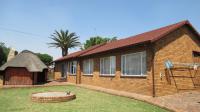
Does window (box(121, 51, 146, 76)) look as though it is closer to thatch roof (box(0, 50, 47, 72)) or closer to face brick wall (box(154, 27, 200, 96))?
face brick wall (box(154, 27, 200, 96))

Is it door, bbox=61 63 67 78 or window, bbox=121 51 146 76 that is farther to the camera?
door, bbox=61 63 67 78

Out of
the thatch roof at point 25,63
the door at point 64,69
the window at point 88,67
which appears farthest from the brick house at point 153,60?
the door at point 64,69

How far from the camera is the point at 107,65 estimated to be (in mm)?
18891

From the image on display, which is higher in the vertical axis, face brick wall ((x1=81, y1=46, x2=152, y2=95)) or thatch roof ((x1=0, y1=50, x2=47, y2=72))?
thatch roof ((x1=0, y1=50, x2=47, y2=72))

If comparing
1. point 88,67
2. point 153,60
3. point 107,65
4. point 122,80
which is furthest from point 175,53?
point 88,67

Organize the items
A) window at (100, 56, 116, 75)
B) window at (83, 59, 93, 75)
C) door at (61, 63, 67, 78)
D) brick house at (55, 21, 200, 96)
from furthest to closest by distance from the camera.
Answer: door at (61, 63, 67, 78), window at (83, 59, 93, 75), window at (100, 56, 116, 75), brick house at (55, 21, 200, 96)

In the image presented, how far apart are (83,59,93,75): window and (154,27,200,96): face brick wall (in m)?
9.95

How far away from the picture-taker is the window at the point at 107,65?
17.9 m

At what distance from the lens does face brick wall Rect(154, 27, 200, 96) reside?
13.4 metres

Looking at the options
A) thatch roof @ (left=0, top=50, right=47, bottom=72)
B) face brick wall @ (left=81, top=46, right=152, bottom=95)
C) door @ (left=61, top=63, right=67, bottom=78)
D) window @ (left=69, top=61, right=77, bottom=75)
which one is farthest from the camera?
door @ (left=61, top=63, right=67, bottom=78)

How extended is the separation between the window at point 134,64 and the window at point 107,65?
163 cm

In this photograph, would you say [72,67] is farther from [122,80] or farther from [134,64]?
→ [134,64]

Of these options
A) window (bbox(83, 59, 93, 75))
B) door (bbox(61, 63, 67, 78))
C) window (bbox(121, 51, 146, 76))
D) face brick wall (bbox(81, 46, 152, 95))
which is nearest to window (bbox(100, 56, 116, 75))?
face brick wall (bbox(81, 46, 152, 95))

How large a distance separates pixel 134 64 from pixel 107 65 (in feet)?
14.0
